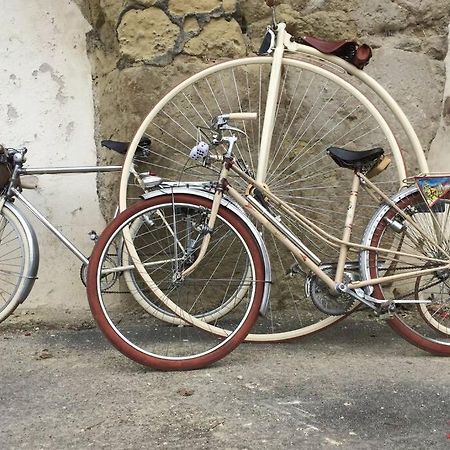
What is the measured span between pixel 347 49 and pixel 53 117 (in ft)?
6.02

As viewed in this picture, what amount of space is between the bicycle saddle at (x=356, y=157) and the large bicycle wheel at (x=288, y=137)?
54 cm

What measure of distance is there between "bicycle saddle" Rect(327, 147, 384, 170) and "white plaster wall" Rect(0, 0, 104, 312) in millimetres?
1609

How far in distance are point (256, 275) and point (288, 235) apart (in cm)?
28

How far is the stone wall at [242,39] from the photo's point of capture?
3695 mm

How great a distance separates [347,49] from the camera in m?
3.38

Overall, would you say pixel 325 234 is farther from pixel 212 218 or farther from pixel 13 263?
pixel 13 263

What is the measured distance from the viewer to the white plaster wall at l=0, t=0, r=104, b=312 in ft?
13.0

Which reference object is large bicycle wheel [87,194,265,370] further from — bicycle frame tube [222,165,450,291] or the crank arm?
the crank arm

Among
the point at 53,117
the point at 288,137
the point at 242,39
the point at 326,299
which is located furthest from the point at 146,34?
the point at 326,299

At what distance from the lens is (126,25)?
12.1ft

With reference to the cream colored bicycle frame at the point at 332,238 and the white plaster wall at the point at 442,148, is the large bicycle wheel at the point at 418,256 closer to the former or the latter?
the cream colored bicycle frame at the point at 332,238

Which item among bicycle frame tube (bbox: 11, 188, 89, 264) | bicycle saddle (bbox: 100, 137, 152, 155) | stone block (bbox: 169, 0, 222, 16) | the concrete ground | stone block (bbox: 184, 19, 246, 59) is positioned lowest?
the concrete ground

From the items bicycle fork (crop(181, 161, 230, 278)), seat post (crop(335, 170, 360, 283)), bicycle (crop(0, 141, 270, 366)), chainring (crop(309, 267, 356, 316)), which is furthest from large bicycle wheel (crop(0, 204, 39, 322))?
seat post (crop(335, 170, 360, 283))

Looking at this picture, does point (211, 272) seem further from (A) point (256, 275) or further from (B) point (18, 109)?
(B) point (18, 109)
